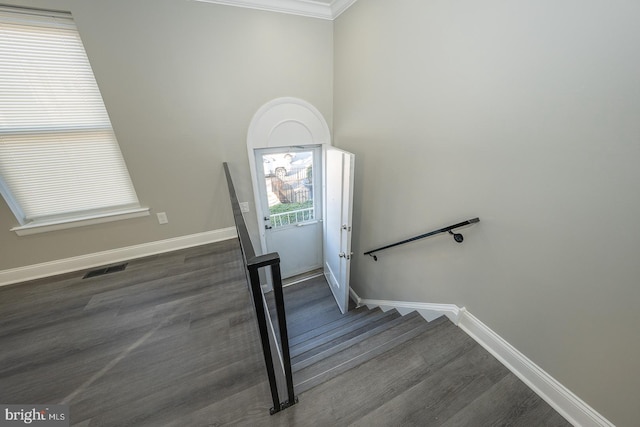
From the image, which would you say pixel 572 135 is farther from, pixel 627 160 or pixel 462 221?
pixel 462 221

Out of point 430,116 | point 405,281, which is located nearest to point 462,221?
→ point 430,116

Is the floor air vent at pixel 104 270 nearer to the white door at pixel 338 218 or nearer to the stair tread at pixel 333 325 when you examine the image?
the stair tread at pixel 333 325

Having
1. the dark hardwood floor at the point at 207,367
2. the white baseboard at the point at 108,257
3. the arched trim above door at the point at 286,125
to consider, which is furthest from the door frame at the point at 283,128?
the dark hardwood floor at the point at 207,367

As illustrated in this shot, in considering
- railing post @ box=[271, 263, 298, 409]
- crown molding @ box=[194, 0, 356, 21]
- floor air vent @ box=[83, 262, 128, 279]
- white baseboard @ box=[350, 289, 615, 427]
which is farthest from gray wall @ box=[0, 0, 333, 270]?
white baseboard @ box=[350, 289, 615, 427]

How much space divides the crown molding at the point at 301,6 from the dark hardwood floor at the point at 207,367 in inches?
102

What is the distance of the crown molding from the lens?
210cm

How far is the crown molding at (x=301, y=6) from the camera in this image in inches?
82.5

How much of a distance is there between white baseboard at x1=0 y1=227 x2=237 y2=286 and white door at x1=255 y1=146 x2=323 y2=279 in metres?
0.66

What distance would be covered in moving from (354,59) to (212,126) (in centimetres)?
165

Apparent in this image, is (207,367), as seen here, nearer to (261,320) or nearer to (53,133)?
(261,320)

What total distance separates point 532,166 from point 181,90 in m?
2.76

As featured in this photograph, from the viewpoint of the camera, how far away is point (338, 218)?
8.57 feet

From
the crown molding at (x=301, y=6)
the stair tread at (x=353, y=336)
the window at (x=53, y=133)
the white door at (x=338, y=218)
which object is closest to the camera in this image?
the window at (x=53, y=133)

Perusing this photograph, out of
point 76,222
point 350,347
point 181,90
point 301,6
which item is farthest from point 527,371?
point 76,222
